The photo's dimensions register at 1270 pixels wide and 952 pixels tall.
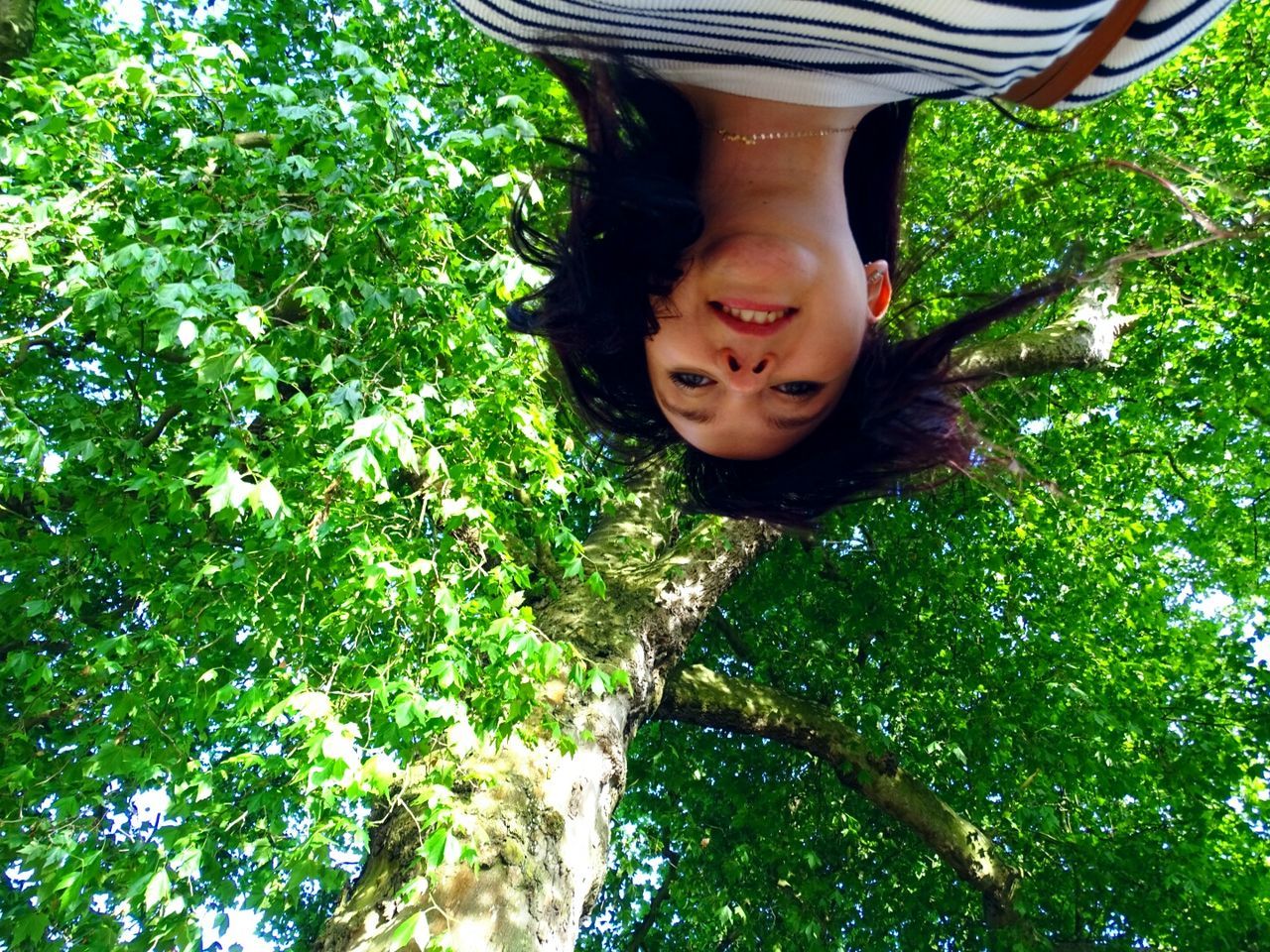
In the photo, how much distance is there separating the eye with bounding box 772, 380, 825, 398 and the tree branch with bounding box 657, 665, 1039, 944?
14.9 ft

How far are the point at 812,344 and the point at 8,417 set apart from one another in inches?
152

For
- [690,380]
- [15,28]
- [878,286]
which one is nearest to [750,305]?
[690,380]

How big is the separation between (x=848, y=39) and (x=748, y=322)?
41cm

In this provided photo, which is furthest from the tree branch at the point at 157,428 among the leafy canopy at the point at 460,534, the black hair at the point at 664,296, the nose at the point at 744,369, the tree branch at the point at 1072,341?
the tree branch at the point at 1072,341

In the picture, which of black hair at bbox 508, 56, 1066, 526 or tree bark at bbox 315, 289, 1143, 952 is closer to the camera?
black hair at bbox 508, 56, 1066, 526

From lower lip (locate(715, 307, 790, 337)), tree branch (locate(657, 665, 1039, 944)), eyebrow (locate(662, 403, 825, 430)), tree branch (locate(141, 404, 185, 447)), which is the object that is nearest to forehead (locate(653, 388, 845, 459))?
eyebrow (locate(662, 403, 825, 430))

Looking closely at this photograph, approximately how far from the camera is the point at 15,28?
14.9 feet

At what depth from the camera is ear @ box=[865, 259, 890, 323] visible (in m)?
1.44

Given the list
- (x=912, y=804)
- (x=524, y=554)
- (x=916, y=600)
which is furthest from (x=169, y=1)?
(x=912, y=804)

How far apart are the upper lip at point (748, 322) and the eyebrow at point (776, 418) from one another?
0.70 feet

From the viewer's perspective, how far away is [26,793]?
386cm

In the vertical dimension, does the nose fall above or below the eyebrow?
above

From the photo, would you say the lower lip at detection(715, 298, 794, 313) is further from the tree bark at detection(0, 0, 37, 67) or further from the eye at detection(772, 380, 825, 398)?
the tree bark at detection(0, 0, 37, 67)

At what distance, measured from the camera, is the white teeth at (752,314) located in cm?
122
